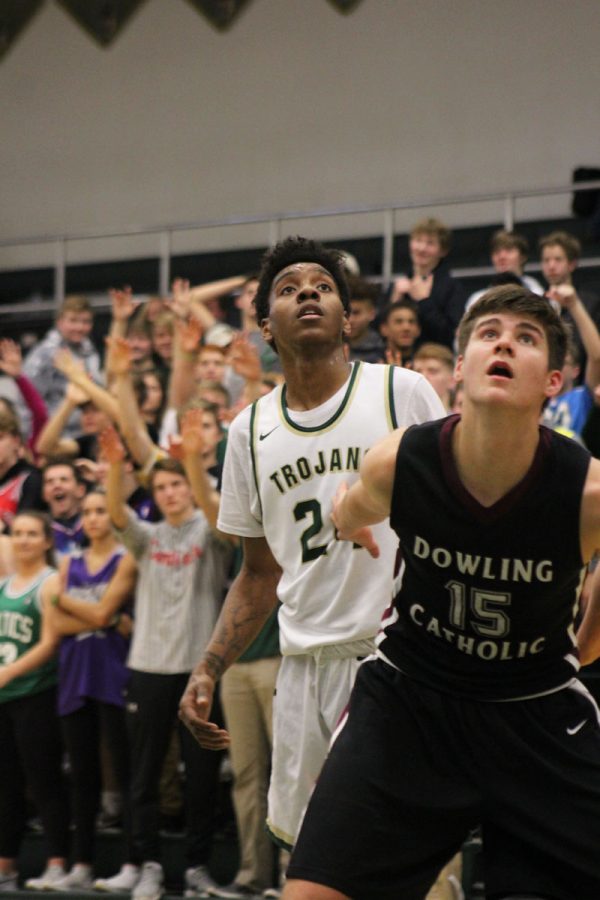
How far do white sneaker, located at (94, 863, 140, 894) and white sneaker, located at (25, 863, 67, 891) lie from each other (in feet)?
0.82

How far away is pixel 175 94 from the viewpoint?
15.2m

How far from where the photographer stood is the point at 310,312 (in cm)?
472

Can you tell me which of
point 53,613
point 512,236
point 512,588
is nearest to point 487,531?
point 512,588

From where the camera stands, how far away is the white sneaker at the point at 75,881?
24.1ft

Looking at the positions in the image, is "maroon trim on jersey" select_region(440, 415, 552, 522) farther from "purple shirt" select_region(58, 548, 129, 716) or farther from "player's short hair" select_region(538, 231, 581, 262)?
"player's short hair" select_region(538, 231, 581, 262)

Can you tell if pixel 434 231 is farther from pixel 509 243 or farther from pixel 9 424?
pixel 9 424

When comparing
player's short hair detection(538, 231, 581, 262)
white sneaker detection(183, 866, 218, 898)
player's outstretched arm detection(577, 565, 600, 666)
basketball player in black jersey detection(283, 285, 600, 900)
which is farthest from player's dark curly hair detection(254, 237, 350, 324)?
player's short hair detection(538, 231, 581, 262)

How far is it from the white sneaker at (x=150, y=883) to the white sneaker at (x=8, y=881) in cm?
77

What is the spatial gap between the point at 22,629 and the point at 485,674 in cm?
476

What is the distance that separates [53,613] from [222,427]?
4.60 feet

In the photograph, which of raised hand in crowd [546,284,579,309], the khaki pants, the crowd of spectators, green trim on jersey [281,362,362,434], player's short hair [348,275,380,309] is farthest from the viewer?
player's short hair [348,275,380,309]

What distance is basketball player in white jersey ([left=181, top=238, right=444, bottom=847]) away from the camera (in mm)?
4570

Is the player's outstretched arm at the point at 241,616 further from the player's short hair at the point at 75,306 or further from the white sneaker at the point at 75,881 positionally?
the player's short hair at the point at 75,306

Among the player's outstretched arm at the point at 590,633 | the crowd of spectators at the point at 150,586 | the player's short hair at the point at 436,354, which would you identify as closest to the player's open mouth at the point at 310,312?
the player's outstretched arm at the point at 590,633
